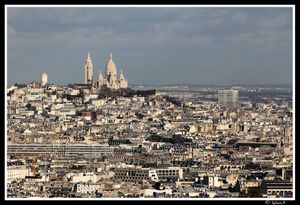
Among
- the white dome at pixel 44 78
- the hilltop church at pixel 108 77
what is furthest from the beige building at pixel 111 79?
the white dome at pixel 44 78

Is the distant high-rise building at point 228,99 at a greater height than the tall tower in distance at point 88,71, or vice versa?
the tall tower in distance at point 88,71

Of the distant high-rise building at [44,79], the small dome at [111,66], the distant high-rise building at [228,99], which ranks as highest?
the small dome at [111,66]

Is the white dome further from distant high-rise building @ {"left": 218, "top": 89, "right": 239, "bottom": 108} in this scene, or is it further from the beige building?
distant high-rise building @ {"left": 218, "top": 89, "right": 239, "bottom": 108}

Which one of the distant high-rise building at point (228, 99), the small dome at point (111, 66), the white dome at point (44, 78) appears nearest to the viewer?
the white dome at point (44, 78)

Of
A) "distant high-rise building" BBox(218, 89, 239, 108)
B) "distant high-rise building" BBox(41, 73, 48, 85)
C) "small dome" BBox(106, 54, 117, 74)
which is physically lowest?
"distant high-rise building" BBox(218, 89, 239, 108)

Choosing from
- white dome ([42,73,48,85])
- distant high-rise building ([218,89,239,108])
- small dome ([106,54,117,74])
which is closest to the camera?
white dome ([42,73,48,85])

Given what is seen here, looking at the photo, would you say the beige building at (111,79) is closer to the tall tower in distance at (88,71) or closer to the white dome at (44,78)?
the tall tower in distance at (88,71)

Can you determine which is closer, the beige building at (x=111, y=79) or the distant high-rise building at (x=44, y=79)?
the distant high-rise building at (x=44, y=79)

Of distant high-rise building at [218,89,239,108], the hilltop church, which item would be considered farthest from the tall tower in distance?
distant high-rise building at [218,89,239,108]
